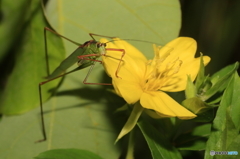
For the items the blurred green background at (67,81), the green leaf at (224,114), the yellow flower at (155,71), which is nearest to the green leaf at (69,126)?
the blurred green background at (67,81)

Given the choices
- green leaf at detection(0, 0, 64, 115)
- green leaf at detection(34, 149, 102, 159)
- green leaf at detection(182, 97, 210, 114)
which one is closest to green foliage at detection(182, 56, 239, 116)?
green leaf at detection(182, 97, 210, 114)

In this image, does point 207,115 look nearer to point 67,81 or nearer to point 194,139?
point 194,139

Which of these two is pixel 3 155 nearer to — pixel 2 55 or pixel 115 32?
pixel 2 55

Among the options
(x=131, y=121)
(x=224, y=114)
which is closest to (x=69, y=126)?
(x=131, y=121)

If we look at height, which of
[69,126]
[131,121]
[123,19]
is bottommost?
[69,126]

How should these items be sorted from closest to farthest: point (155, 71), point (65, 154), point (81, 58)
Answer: point (65, 154) < point (155, 71) < point (81, 58)

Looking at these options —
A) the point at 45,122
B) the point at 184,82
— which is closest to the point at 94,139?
the point at 45,122
